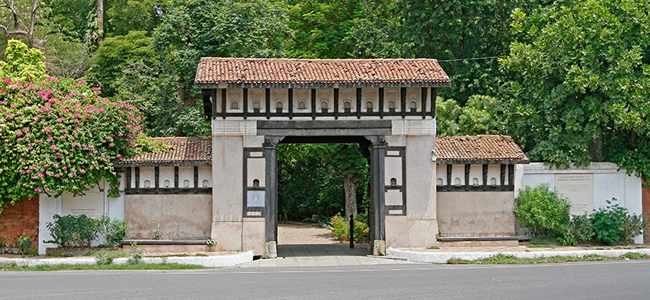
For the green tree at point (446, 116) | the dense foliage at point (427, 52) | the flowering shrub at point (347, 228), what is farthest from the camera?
the green tree at point (446, 116)

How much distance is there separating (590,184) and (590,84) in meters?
2.84

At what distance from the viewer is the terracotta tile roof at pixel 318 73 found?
16.8 m

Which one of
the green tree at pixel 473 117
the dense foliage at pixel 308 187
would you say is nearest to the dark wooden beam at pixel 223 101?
the green tree at pixel 473 117

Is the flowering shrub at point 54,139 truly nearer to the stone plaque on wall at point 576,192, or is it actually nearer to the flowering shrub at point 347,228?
the flowering shrub at point 347,228

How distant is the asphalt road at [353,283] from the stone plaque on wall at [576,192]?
162 inches

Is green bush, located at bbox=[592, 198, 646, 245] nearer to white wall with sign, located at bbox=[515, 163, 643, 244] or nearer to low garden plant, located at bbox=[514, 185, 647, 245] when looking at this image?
low garden plant, located at bbox=[514, 185, 647, 245]

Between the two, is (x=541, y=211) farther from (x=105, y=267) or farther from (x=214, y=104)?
(x=105, y=267)

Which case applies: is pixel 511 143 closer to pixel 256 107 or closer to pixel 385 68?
pixel 385 68

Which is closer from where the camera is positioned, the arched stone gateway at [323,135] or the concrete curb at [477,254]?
the concrete curb at [477,254]

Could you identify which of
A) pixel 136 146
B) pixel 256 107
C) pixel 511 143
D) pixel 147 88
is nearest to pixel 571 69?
pixel 511 143

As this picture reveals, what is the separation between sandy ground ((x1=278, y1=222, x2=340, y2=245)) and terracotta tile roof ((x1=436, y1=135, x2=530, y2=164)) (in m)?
6.08

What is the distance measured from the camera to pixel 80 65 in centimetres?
2975

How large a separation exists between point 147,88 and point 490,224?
1460 cm

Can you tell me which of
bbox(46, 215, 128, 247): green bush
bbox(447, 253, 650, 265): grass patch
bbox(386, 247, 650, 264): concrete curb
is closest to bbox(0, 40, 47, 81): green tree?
bbox(46, 215, 128, 247): green bush
